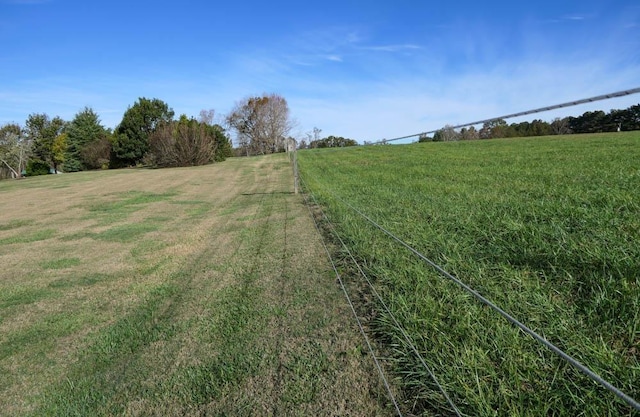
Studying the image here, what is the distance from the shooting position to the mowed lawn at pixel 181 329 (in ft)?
7.06

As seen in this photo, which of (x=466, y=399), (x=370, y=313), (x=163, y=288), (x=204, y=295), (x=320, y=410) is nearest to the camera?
(x=466, y=399)

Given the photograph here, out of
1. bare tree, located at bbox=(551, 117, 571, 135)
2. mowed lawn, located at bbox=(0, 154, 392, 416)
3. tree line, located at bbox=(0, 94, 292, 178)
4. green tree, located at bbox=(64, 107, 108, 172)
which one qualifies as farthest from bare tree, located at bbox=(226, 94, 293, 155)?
mowed lawn, located at bbox=(0, 154, 392, 416)

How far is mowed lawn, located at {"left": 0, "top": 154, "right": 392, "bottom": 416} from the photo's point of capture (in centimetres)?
215

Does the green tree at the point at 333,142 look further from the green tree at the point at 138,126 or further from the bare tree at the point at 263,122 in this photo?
the green tree at the point at 138,126

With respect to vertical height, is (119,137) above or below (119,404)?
above

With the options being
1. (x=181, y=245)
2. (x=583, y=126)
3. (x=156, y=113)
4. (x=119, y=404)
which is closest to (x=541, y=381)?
(x=119, y=404)

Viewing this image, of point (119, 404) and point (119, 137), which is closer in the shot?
point (119, 404)

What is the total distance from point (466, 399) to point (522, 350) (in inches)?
19.1

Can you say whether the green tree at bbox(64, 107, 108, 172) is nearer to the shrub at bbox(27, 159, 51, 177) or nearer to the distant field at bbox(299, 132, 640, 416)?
the shrub at bbox(27, 159, 51, 177)

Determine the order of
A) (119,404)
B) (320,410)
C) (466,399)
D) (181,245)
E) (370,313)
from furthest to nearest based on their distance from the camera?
(181,245), (370,313), (119,404), (320,410), (466,399)

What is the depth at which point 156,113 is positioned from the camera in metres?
30.0

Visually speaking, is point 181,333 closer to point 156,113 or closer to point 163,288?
point 163,288

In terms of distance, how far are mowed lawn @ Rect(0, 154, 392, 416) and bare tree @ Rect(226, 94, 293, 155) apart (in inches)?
1803

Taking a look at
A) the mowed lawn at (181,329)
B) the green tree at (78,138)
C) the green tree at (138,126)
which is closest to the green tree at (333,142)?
the green tree at (138,126)
